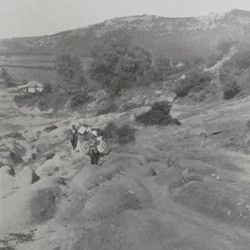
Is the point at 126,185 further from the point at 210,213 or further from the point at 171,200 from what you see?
the point at 210,213

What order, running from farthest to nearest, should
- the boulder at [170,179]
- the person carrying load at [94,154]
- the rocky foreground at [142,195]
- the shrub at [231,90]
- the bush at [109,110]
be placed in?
the bush at [109,110], the shrub at [231,90], the person carrying load at [94,154], the boulder at [170,179], the rocky foreground at [142,195]

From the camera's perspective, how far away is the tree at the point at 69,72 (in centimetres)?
6556

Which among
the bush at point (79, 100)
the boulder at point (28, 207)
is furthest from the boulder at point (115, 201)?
the bush at point (79, 100)

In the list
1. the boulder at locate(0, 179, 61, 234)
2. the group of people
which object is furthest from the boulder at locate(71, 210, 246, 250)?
the group of people

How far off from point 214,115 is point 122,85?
21599mm

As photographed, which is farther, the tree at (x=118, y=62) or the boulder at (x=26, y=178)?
the tree at (x=118, y=62)

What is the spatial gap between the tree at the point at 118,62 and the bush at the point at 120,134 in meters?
20.3

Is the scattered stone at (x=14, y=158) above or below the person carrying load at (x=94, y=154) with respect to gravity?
below

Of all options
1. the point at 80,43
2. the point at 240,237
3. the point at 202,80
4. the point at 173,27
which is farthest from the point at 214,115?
the point at 173,27

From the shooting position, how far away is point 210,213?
51.8 feet

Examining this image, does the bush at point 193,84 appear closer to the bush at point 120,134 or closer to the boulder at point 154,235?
the bush at point 120,134

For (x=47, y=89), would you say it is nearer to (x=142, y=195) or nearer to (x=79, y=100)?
(x=79, y=100)

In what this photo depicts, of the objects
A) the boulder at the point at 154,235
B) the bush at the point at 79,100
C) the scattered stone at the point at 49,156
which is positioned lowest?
the bush at the point at 79,100

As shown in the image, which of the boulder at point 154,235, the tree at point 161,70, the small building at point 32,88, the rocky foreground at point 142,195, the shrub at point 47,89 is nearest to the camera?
the boulder at point 154,235
